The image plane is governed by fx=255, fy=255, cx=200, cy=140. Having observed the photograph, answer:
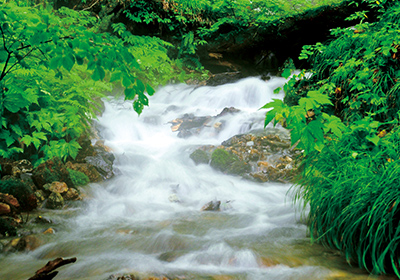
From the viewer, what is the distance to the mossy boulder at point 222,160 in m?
5.79

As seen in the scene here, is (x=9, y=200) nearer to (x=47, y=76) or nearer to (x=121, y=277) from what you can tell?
(x=47, y=76)

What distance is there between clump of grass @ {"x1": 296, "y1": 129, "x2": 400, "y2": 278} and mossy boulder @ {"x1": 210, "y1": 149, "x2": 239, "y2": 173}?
3174 millimetres

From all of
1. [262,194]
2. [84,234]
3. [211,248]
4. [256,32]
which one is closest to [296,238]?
[211,248]

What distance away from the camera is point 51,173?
4.09m

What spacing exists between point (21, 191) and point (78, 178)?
1.18m

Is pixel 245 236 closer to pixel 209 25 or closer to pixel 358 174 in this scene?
pixel 358 174

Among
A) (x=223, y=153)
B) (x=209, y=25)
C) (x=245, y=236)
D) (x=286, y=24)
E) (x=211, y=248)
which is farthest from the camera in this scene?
(x=209, y=25)

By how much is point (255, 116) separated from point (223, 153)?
2322 millimetres

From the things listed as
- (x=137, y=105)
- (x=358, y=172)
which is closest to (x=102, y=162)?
(x=137, y=105)

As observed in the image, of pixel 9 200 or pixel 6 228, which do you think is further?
pixel 9 200

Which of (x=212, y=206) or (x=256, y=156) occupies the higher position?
(x=256, y=156)

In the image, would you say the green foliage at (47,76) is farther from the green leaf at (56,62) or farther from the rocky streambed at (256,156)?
the rocky streambed at (256,156)

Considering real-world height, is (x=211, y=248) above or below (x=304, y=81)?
below

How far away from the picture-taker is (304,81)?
16.1ft
